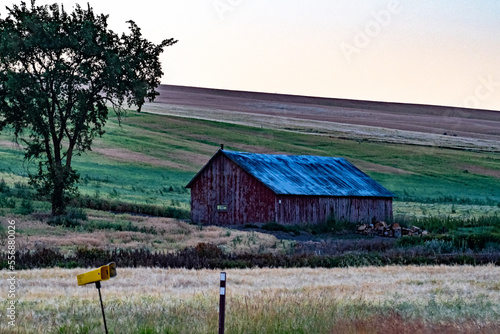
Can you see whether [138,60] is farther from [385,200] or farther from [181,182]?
[181,182]

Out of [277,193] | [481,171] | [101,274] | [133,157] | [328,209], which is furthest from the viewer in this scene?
A: [481,171]

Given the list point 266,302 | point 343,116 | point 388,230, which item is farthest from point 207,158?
point 266,302

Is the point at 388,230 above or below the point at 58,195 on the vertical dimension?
below

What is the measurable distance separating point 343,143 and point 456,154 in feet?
49.3

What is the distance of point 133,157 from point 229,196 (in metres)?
31.1

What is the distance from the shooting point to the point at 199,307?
13711 millimetres

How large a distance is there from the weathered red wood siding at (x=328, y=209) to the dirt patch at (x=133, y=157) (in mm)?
28568

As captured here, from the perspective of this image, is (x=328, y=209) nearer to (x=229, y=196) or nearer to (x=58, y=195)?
(x=229, y=196)

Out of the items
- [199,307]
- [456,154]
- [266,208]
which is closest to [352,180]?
[266,208]

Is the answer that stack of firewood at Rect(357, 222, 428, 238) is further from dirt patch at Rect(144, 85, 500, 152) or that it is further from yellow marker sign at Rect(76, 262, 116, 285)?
dirt patch at Rect(144, 85, 500, 152)

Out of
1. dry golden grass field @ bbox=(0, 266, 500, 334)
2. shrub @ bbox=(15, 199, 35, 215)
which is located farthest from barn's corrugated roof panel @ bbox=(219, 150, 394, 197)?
dry golden grass field @ bbox=(0, 266, 500, 334)

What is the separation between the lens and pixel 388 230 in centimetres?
4775

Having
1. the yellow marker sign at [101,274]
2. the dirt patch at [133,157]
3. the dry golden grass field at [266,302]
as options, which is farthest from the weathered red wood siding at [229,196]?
the yellow marker sign at [101,274]

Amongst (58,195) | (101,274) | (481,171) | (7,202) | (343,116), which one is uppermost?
(343,116)
